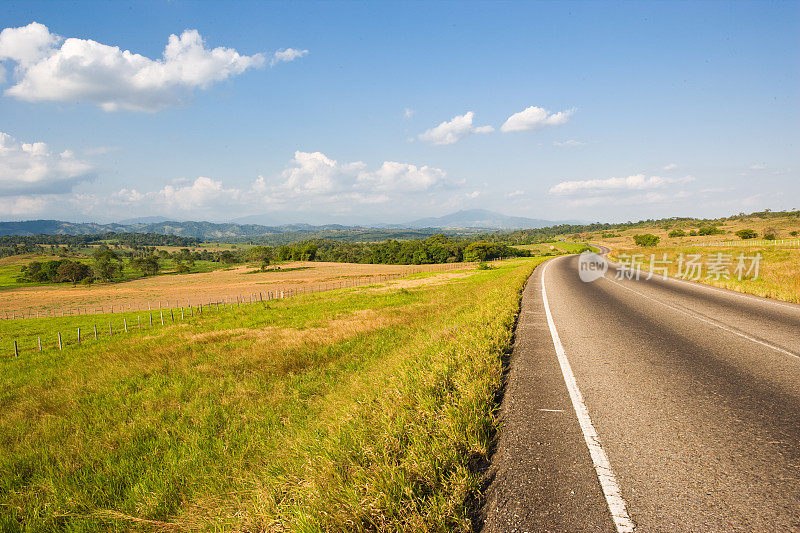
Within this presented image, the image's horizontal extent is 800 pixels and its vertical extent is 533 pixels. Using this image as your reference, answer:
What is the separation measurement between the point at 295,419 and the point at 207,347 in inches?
341

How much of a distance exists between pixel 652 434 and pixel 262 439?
5727 mm

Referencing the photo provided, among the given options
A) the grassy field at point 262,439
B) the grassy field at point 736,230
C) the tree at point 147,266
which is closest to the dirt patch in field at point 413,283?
the grassy field at point 262,439

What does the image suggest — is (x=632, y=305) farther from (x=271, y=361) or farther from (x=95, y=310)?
(x=95, y=310)

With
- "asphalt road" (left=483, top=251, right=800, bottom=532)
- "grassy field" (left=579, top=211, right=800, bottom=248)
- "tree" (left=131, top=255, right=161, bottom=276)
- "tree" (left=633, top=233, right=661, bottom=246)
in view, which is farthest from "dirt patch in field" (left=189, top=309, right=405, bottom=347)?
"tree" (left=131, top=255, right=161, bottom=276)

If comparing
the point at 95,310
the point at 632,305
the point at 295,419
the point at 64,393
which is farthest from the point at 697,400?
the point at 95,310

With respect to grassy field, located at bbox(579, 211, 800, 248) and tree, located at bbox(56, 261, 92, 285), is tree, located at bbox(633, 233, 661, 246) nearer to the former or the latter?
grassy field, located at bbox(579, 211, 800, 248)

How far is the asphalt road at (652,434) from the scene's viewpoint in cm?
279

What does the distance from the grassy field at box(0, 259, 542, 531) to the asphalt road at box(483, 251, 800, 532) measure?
483 mm

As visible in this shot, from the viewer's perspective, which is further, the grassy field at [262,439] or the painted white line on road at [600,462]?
the grassy field at [262,439]

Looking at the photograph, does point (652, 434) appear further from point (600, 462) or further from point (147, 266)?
point (147, 266)

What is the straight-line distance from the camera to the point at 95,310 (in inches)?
2055

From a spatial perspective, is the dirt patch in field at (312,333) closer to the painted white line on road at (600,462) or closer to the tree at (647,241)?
the painted white line on road at (600,462)

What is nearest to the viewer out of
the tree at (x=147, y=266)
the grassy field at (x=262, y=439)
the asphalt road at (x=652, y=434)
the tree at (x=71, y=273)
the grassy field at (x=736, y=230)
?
the asphalt road at (x=652, y=434)

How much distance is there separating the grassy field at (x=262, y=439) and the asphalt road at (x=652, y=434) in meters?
0.48
